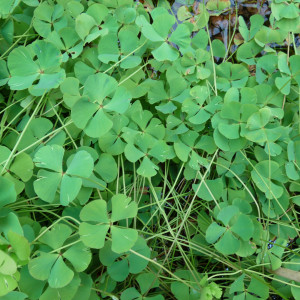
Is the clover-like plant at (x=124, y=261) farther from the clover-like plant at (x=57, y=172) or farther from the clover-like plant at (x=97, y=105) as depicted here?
the clover-like plant at (x=97, y=105)

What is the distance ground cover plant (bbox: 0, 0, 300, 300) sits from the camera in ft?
3.04

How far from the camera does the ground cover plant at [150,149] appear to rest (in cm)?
93

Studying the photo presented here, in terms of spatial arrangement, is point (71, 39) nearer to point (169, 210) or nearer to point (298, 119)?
point (169, 210)

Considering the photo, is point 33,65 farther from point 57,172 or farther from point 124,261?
point 124,261

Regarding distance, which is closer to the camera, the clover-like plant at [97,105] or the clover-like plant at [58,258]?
the clover-like plant at [58,258]

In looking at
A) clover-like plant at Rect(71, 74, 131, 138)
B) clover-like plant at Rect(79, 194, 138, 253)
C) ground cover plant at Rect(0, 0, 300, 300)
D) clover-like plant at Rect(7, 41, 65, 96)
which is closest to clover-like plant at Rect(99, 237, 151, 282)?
ground cover plant at Rect(0, 0, 300, 300)

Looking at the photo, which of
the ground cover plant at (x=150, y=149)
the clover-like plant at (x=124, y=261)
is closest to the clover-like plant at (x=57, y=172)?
the ground cover plant at (x=150, y=149)

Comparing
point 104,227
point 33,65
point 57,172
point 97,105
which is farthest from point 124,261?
point 33,65

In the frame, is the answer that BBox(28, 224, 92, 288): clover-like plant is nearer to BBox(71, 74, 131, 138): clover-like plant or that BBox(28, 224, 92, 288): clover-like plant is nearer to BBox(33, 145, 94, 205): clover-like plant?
BBox(33, 145, 94, 205): clover-like plant

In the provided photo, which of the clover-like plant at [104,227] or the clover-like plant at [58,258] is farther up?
the clover-like plant at [104,227]

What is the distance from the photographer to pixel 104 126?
0.92m

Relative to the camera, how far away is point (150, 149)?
1.02 meters

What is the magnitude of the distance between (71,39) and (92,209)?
51 cm

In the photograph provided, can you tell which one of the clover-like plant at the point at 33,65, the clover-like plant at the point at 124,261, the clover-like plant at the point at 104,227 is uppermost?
the clover-like plant at the point at 33,65
